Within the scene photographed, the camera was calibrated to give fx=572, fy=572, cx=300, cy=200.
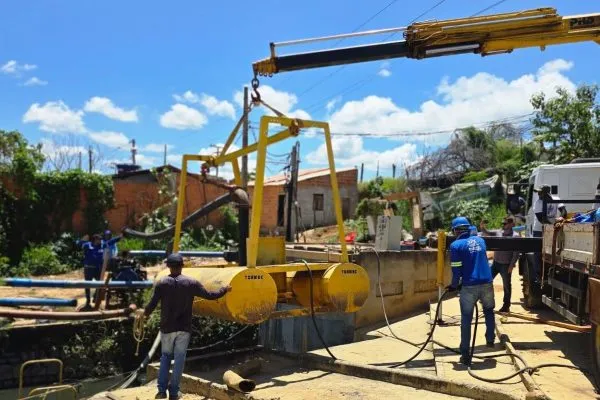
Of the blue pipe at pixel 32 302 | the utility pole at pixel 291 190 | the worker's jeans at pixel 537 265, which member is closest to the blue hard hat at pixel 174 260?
the worker's jeans at pixel 537 265

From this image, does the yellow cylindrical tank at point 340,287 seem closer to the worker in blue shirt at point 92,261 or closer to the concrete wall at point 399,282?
the concrete wall at point 399,282

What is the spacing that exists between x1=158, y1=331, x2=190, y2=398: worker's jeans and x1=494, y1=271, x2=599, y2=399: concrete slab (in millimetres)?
3863

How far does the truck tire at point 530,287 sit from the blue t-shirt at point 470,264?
128 inches

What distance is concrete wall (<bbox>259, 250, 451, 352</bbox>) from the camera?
420 inches

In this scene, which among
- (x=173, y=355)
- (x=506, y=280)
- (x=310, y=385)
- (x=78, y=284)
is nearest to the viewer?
(x=173, y=355)

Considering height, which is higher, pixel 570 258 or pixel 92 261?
pixel 570 258

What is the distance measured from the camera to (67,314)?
12305 millimetres

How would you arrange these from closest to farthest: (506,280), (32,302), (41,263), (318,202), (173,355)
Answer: (173,355)
(506,280)
(32,302)
(41,263)
(318,202)

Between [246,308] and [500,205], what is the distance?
63.9 feet

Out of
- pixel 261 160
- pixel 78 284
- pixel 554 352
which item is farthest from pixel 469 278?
pixel 78 284

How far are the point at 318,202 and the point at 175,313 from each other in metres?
26.5

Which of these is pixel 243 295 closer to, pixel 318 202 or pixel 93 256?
pixel 93 256

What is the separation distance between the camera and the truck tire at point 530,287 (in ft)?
34.0

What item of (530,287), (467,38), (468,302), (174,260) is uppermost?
(467,38)
